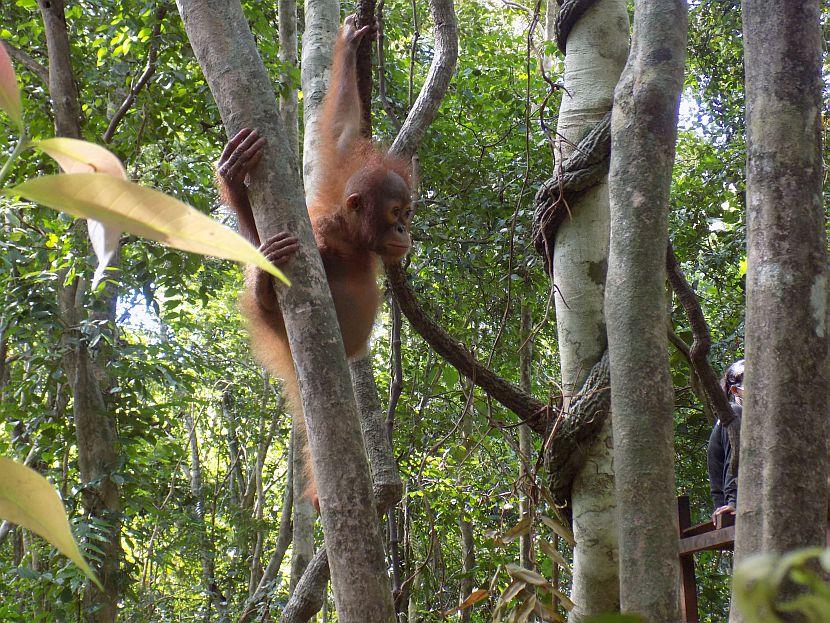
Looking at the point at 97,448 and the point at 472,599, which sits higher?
the point at 97,448

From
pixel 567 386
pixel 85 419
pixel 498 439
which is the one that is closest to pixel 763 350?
pixel 567 386

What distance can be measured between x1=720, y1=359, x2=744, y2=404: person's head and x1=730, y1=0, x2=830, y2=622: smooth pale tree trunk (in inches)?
123

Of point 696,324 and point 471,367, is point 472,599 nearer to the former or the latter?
point 471,367

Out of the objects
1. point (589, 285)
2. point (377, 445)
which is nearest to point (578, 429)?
point (589, 285)

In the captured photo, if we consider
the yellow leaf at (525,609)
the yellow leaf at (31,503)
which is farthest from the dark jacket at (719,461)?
the yellow leaf at (31,503)

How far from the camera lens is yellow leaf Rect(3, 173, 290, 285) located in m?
0.49

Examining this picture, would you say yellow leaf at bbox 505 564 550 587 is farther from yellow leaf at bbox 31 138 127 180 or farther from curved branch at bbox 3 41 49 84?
curved branch at bbox 3 41 49 84

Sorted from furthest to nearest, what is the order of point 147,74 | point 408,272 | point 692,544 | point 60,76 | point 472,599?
point 408,272 → point 147,74 → point 60,76 → point 692,544 → point 472,599

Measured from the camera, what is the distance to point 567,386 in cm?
263

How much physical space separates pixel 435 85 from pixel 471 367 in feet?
3.64

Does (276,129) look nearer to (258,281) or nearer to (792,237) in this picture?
(792,237)

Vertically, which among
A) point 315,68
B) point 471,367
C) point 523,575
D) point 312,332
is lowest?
point 523,575

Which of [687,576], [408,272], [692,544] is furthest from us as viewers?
[408,272]

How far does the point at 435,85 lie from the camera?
125 inches
